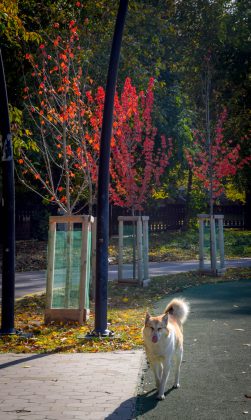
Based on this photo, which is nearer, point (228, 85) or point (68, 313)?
point (68, 313)

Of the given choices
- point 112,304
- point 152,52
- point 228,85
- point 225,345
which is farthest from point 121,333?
point 228,85

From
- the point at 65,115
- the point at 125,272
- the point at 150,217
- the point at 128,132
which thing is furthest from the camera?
the point at 150,217

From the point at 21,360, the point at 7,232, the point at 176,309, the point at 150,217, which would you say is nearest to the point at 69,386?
the point at 176,309

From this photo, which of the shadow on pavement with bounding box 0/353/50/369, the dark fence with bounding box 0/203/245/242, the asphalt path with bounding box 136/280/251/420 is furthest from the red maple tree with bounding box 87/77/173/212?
the shadow on pavement with bounding box 0/353/50/369

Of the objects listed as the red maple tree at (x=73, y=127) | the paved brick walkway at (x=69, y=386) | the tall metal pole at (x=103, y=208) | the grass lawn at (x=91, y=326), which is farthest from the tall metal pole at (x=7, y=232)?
the red maple tree at (x=73, y=127)

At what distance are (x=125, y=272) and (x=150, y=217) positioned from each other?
20091mm

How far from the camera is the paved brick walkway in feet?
22.1

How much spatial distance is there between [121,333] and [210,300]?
460 cm

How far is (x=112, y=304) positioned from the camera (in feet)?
49.8

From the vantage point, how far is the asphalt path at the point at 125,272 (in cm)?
1772

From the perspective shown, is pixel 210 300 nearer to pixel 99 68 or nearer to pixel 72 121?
pixel 72 121

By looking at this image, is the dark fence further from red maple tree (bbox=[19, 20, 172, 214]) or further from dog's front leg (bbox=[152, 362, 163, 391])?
dog's front leg (bbox=[152, 362, 163, 391])

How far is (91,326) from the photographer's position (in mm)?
12211

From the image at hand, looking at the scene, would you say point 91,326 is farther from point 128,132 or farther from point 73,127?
point 128,132
